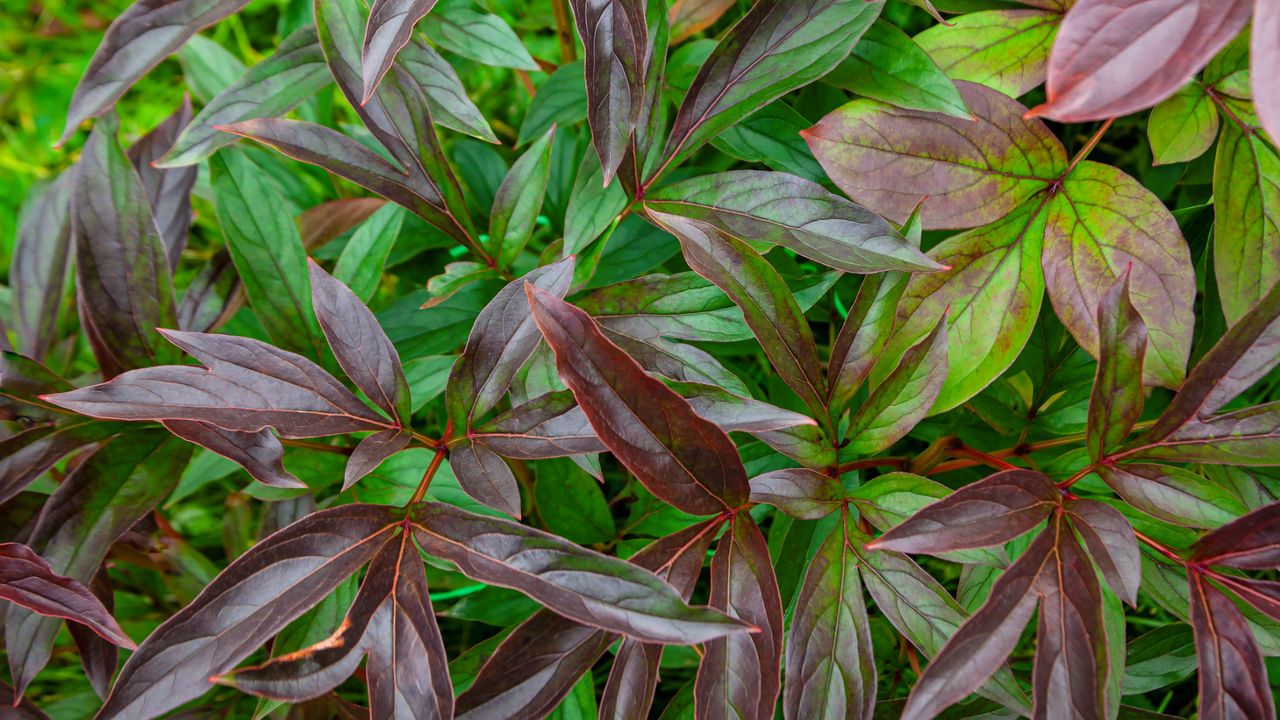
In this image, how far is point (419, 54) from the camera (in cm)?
76

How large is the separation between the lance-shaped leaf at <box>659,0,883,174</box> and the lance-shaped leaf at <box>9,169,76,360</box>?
2.42 feet

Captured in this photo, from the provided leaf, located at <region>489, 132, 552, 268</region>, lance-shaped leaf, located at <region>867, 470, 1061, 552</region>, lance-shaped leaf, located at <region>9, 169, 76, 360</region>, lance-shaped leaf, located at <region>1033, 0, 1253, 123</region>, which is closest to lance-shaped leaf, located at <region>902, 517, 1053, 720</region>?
lance-shaped leaf, located at <region>867, 470, 1061, 552</region>

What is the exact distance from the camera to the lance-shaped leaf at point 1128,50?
14.9 inches

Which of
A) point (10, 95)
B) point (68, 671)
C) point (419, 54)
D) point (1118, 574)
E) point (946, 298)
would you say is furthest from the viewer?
point (10, 95)

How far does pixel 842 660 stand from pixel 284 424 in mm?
439

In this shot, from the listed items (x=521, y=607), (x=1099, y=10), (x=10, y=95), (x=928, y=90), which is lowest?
(x=521, y=607)

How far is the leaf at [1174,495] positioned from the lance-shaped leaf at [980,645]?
12 centimetres

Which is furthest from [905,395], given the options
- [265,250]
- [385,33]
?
[265,250]

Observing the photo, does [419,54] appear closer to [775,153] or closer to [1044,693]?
[775,153]

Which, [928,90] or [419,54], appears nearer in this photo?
[928,90]

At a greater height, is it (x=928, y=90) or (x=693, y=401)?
(x=928, y=90)

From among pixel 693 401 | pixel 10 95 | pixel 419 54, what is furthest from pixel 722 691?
pixel 10 95

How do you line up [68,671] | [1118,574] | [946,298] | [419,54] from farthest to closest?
[68,671] < [419,54] < [946,298] < [1118,574]

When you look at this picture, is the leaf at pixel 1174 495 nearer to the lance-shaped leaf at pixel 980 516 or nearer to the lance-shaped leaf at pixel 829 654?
the lance-shaped leaf at pixel 980 516
